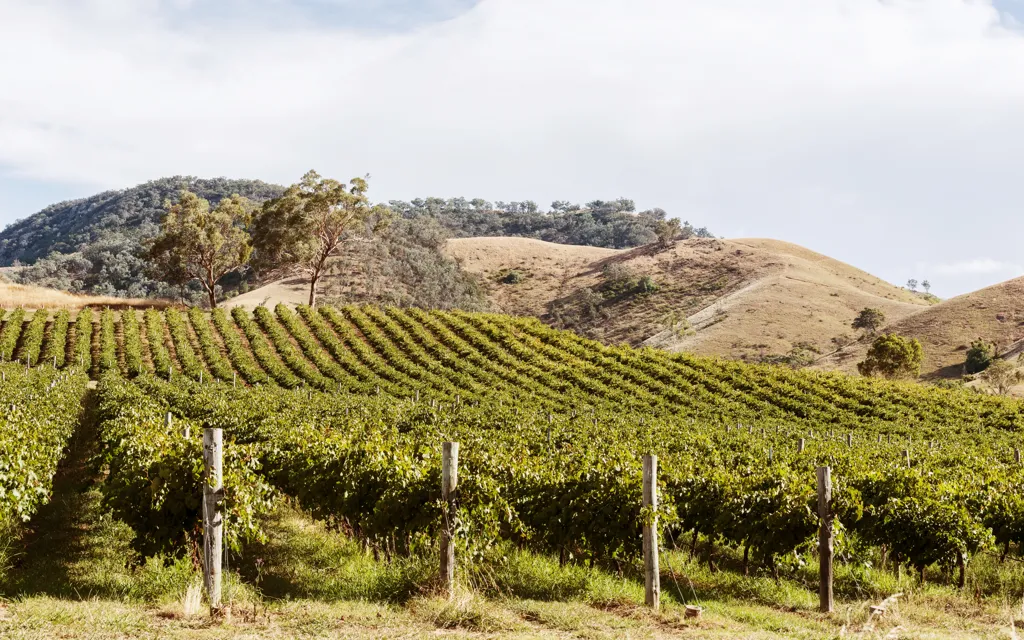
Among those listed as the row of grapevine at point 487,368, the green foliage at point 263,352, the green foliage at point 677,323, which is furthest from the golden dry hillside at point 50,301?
the green foliage at point 677,323

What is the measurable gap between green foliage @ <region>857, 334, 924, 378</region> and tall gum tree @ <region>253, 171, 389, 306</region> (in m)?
43.0

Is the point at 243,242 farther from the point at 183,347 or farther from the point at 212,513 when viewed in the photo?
the point at 212,513

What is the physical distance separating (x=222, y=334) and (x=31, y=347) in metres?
11.0

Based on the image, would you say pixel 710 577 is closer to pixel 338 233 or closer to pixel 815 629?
pixel 815 629

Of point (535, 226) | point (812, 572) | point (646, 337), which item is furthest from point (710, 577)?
point (535, 226)

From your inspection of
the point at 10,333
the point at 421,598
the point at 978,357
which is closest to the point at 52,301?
the point at 10,333

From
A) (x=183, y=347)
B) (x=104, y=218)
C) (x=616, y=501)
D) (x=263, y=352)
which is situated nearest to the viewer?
(x=616, y=501)

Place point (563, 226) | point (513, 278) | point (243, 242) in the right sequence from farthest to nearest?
1. point (563, 226)
2. point (513, 278)
3. point (243, 242)

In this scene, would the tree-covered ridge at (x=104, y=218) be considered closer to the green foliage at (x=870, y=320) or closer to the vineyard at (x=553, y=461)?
the vineyard at (x=553, y=461)

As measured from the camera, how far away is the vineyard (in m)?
9.69

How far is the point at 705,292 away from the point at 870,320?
25.3 m

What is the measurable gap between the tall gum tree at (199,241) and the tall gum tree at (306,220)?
1779 millimetres

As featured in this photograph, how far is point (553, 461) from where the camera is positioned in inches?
508

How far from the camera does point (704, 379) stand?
43.8m
